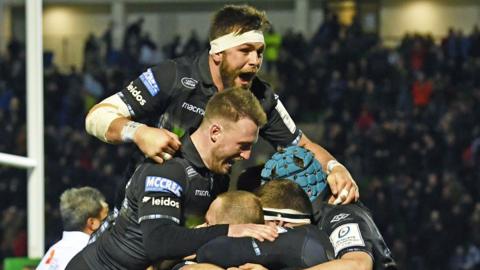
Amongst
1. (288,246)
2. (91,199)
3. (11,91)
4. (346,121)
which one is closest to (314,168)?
(288,246)

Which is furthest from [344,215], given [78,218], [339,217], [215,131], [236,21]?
[78,218]

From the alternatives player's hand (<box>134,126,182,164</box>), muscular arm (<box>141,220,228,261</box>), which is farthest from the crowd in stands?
muscular arm (<box>141,220,228,261</box>)

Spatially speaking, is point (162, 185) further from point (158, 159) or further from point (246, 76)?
point (246, 76)

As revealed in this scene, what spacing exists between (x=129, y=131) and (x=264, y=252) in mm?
940

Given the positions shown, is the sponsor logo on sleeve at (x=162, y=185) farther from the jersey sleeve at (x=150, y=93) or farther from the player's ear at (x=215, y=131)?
the jersey sleeve at (x=150, y=93)

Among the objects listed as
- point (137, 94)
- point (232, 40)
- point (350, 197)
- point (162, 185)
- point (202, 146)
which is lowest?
point (350, 197)

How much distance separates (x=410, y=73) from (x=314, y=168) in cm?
1943

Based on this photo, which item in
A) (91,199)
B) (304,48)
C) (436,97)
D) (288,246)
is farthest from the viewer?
(304,48)

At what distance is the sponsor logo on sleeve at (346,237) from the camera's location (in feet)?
16.3

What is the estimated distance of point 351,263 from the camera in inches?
191

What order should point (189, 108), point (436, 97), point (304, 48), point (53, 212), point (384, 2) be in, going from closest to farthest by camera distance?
1. point (189, 108)
2. point (53, 212)
3. point (436, 97)
4. point (304, 48)
5. point (384, 2)

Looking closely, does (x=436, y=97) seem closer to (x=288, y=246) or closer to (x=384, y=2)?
(x=384, y=2)

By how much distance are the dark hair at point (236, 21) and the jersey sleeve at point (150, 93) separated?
0.29 m

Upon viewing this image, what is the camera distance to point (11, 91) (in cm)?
2481
